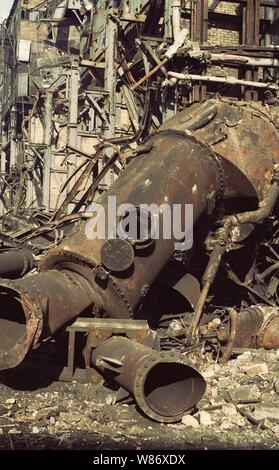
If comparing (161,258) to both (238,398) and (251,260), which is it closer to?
(238,398)

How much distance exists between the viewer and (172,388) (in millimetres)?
4965

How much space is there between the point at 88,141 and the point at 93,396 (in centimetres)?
1568

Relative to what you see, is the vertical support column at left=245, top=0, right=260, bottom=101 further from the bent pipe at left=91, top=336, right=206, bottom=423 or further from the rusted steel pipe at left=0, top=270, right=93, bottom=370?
the bent pipe at left=91, top=336, right=206, bottom=423

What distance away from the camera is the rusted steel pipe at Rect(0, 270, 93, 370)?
5.03 metres

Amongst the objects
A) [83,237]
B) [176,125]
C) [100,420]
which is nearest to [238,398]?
[100,420]

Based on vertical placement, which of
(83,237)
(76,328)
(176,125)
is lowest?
(76,328)

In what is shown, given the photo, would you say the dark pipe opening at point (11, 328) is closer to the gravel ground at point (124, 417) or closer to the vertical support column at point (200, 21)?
the gravel ground at point (124, 417)

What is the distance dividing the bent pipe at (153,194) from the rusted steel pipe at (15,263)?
2452mm

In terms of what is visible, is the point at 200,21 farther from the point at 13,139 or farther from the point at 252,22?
the point at 13,139

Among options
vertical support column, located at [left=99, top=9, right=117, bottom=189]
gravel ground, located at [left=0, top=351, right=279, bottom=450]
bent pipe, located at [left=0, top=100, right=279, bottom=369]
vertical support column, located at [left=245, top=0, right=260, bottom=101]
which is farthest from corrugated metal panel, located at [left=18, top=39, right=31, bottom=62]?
gravel ground, located at [left=0, top=351, right=279, bottom=450]

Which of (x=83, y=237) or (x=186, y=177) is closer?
(x=83, y=237)

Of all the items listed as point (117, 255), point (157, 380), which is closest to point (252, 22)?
point (117, 255)

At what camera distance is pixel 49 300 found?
5.32m

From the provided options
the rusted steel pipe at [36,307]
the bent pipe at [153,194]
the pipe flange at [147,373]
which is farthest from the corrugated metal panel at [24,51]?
the pipe flange at [147,373]
